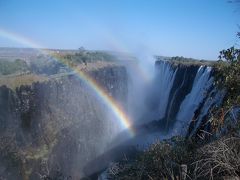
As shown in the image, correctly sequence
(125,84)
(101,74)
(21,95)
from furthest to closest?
(125,84), (101,74), (21,95)

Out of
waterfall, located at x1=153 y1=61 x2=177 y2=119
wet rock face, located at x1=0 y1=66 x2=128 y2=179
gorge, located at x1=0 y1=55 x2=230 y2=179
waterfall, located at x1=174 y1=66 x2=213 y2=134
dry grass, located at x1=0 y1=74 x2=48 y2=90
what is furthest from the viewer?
waterfall, located at x1=153 y1=61 x2=177 y2=119

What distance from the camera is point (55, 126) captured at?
2695 centimetres

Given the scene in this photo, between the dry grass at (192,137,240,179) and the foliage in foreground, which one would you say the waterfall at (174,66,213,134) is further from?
the dry grass at (192,137,240,179)

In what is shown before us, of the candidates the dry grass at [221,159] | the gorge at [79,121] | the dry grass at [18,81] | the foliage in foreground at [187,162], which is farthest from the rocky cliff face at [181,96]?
the dry grass at [18,81]

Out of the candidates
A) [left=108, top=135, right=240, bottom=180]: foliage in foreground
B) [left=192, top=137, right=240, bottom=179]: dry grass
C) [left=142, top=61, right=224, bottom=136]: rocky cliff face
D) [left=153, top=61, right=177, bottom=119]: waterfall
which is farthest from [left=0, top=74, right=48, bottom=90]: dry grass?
[left=192, top=137, right=240, bottom=179]: dry grass

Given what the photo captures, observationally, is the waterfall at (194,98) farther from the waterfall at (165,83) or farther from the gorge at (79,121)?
the waterfall at (165,83)

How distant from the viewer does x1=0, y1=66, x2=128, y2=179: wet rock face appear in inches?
886

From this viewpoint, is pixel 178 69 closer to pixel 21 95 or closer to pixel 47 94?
pixel 47 94

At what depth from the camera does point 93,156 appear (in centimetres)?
2850

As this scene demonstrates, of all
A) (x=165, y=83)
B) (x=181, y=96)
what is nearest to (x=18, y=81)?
(x=181, y=96)

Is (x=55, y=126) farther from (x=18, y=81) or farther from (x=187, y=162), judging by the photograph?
(x=187, y=162)

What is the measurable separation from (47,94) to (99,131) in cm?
817

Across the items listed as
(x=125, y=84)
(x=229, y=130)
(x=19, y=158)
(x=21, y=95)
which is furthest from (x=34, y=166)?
(x=125, y=84)

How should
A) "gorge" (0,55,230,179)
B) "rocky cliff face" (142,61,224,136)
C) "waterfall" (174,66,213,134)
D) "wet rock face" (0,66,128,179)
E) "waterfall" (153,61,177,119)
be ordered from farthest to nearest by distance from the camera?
1. "waterfall" (153,61,177,119)
2. "wet rock face" (0,66,128,179)
3. "gorge" (0,55,230,179)
4. "waterfall" (174,66,213,134)
5. "rocky cliff face" (142,61,224,136)
